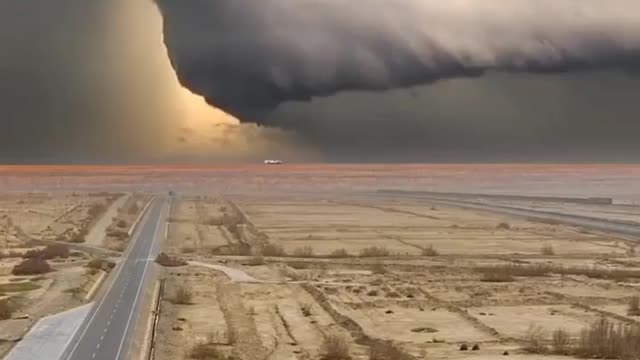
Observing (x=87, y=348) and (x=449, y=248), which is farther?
(x=449, y=248)

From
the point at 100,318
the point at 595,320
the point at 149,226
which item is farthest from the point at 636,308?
the point at 149,226

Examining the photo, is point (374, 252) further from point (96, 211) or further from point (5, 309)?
point (96, 211)

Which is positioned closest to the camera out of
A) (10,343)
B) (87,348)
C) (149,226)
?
(87,348)

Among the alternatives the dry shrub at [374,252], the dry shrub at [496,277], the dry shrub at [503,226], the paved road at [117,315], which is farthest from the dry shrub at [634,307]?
the dry shrub at [503,226]

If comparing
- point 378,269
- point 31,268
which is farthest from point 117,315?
point 378,269

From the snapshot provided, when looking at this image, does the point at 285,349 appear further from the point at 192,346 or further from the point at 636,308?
the point at 636,308

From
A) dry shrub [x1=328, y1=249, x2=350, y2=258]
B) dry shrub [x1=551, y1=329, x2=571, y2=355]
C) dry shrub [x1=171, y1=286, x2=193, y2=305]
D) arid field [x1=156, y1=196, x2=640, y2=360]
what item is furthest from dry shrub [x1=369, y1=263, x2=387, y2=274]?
dry shrub [x1=551, y1=329, x2=571, y2=355]

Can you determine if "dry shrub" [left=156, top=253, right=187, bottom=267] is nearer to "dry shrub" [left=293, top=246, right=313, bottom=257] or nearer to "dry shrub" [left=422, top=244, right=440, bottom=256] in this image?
"dry shrub" [left=293, top=246, right=313, bottom=257]
